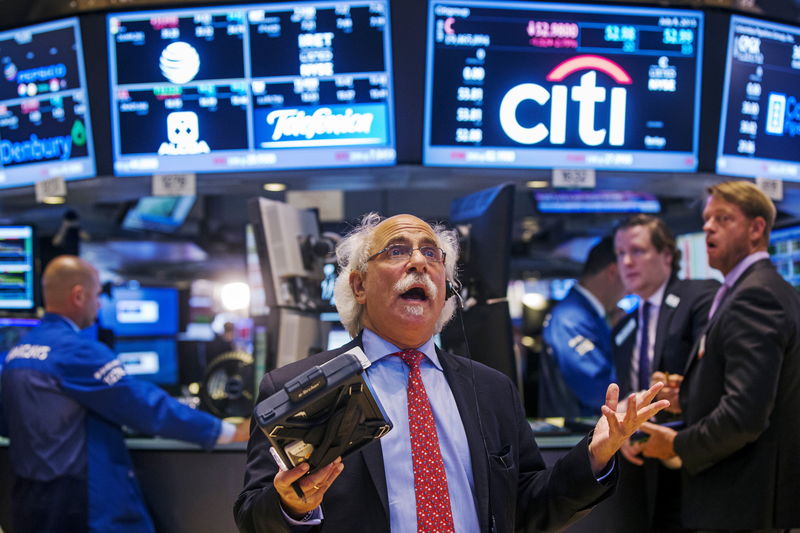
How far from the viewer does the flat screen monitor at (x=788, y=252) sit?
14.6 ft

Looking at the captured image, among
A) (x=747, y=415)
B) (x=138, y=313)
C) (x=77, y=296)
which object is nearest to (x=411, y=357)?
(x=747, y=415)

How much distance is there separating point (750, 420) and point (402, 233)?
1.38 metres

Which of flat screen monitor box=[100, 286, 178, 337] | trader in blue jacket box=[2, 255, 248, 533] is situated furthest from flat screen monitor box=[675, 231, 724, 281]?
flat screen monitor box=[100, 286, 178, 337]

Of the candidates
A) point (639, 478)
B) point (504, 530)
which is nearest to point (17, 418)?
point (504, 530)

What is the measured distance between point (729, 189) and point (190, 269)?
27.2 feet

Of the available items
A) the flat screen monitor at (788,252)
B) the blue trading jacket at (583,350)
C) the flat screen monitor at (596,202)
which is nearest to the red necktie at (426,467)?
the blue trading jacket at (583,350)

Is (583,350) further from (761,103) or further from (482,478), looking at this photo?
(482,478)

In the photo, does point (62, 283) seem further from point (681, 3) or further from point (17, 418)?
point (681, 3)

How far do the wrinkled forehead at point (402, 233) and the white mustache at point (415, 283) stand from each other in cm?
9

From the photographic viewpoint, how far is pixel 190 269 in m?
10.3

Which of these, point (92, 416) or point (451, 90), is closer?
point (92, 416)

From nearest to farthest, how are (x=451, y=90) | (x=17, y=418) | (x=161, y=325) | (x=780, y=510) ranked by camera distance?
(x=780, y=510) < (x=17, y=418) < (x=451, y=90) < (x=161, y=325)

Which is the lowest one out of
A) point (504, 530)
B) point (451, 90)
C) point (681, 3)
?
point (504, 530)

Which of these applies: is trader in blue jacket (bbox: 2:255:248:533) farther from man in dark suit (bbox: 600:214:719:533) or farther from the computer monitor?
man in dark suit (bbox: 600:214:719:533)
